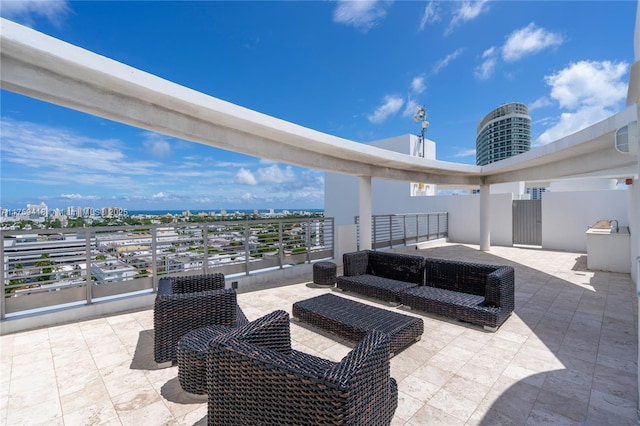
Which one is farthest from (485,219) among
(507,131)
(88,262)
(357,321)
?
(507,131)

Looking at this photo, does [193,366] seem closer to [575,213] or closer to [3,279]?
[3,279]

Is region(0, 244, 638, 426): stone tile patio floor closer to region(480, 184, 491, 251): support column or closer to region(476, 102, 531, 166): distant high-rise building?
region(480, 184, 491, 251): support column

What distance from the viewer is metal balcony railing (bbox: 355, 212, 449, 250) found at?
1130cm

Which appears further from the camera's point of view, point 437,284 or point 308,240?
point 308,240

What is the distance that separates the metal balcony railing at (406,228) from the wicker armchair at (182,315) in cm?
744

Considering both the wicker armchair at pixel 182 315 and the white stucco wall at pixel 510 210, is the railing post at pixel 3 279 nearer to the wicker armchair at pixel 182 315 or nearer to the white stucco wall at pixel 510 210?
the wicker armchair at pixel 182 315

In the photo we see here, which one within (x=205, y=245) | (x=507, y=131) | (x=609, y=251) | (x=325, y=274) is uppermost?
(x=507, y=131)

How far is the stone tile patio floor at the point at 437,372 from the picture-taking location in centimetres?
246

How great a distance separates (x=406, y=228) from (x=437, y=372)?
406 inches

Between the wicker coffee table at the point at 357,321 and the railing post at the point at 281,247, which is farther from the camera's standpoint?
the railing post at the point at 281,247

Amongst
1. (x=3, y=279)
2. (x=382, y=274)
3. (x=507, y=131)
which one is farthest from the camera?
(x=507, y=131)

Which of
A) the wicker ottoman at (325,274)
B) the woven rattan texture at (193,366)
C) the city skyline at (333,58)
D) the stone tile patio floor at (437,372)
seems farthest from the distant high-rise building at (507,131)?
the woven rattan texture at (193,366)

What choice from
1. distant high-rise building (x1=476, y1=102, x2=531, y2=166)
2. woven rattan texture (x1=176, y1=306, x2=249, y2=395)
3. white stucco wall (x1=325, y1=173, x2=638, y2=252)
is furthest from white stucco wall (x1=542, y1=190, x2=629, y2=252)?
distant high-rise building (x1=476, y1=102, x2=531, y2=166)

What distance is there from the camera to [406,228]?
13.0 m
